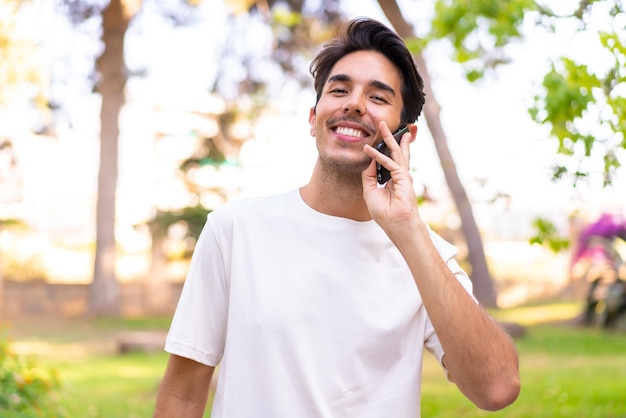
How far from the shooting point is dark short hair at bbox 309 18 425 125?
2848 mm

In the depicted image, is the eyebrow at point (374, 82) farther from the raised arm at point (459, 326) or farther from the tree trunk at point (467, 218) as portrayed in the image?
the tree trunk at point (467, 218)

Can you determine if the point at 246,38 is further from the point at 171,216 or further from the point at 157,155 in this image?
the point at 157,155

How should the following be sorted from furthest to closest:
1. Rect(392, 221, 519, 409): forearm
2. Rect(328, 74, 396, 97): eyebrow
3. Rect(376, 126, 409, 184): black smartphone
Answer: Rect(328, 74, 396, 97): eyebrow < Rect(376, 126, 409, 184): black smartphone < Rect(392, 221, 519, 409): forearm

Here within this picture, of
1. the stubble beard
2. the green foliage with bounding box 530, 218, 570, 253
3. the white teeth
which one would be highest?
the white teeth

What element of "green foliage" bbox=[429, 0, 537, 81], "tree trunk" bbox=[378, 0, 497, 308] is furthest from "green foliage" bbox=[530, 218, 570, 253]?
"tree trunk" bbox=[378, 0, 497, 308]

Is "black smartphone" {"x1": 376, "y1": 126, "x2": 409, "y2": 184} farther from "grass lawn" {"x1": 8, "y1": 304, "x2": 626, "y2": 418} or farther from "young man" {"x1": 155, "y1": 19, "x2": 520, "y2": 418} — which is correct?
"grass lawn" {"x1": 8, "y1": 304, "x2": 626, "y2": 418}

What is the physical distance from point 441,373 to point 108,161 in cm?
986

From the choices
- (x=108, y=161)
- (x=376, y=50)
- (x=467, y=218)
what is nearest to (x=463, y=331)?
(x=376, y=50)

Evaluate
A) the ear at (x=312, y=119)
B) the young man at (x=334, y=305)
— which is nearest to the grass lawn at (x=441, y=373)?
the ear at (x=312, y=119)

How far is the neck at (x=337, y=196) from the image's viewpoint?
270 cm

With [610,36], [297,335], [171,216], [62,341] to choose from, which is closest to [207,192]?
[171,216]

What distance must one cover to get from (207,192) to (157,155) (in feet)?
22.1

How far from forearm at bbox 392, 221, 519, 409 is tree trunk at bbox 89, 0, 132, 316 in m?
Answer: 16.6

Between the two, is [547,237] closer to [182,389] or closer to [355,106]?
[355,106]
